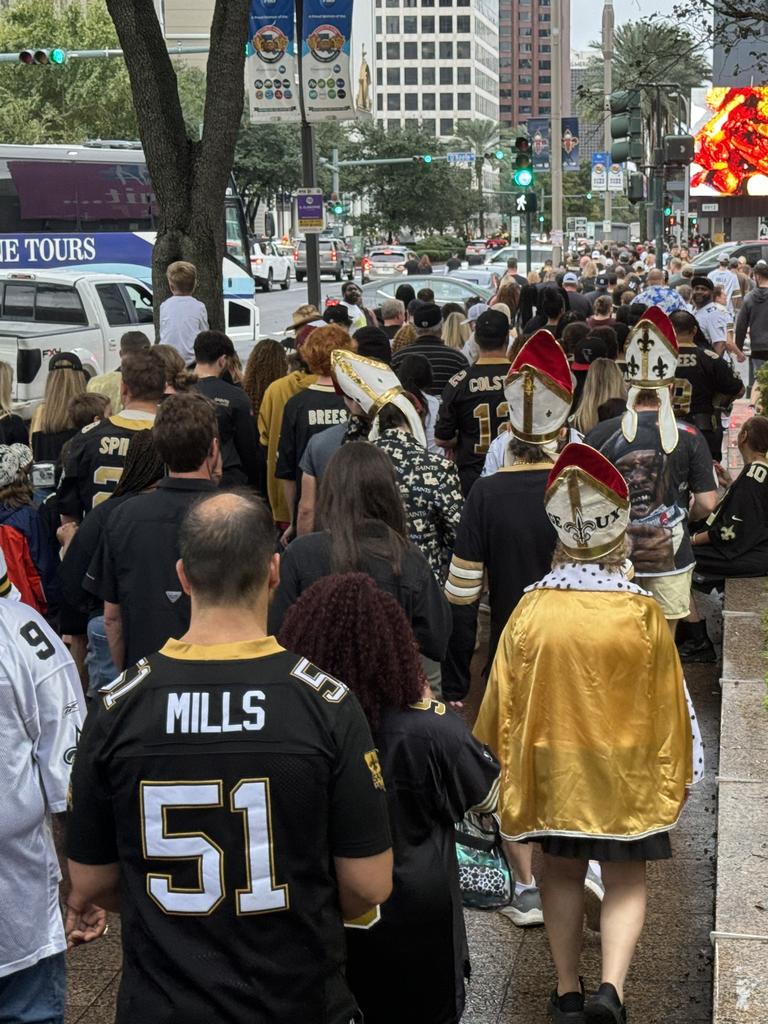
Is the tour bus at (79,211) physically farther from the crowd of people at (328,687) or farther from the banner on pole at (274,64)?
the crowd of people at (328,687)

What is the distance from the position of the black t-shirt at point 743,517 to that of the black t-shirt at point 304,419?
2478mm

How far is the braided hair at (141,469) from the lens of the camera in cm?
625

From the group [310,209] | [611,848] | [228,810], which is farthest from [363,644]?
[310,209]

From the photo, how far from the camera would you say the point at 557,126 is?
3588cm

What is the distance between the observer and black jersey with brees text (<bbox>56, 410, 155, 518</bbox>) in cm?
693

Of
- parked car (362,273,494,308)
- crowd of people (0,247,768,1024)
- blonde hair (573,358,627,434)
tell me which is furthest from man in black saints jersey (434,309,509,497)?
parked car (362,273,494,308)

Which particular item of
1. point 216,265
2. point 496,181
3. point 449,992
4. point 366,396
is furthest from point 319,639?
Answer: point 496,181

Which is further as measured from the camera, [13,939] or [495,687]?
[495,687]

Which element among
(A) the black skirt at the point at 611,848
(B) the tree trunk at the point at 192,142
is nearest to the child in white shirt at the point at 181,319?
(B) the tree trunk at the point at 192,142

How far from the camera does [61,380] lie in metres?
8.46

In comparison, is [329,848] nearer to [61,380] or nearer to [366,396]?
[366,396]

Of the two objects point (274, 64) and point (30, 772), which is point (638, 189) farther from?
point (30, 772)

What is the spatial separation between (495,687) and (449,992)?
48.7 inches

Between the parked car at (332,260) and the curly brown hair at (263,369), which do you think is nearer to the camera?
the curly brown hair at (263,369)
